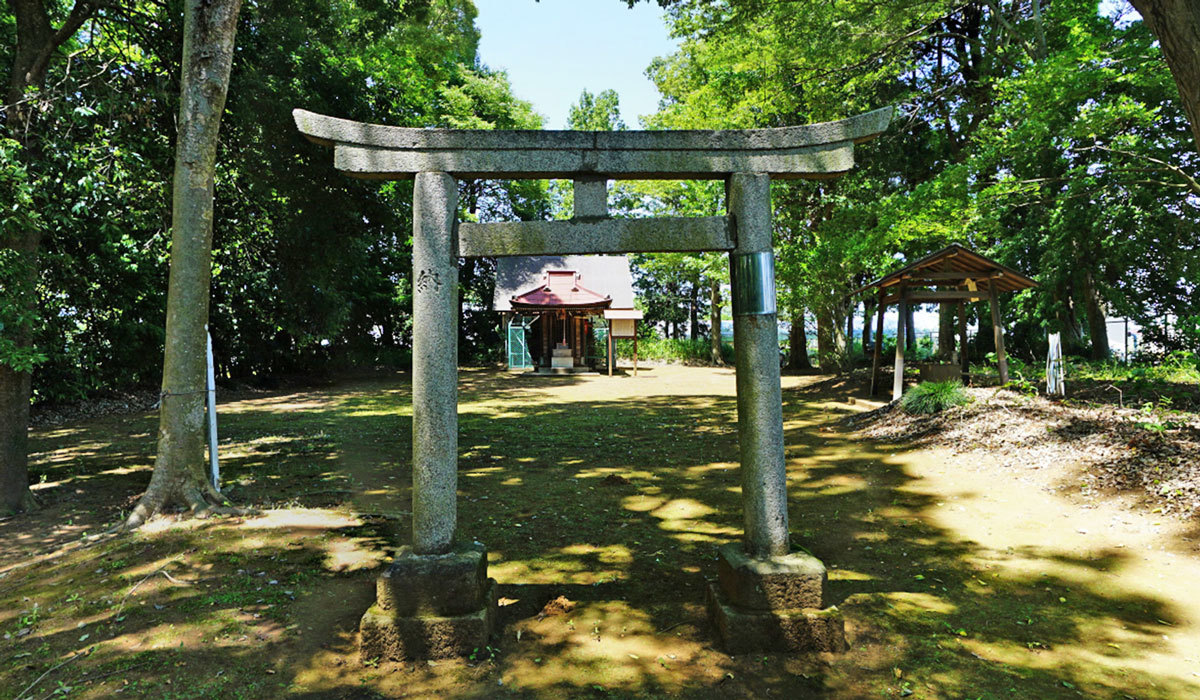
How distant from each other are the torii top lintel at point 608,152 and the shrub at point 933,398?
7.49 meters

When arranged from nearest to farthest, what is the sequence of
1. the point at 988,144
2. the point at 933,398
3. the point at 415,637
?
1. the point at 415,637
2. the point at 933,398
3. the point at 988,144

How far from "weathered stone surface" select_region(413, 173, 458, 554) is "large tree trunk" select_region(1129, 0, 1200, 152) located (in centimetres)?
539

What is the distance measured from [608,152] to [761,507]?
2499 mm

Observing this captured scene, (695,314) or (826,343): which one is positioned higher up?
(695,314)

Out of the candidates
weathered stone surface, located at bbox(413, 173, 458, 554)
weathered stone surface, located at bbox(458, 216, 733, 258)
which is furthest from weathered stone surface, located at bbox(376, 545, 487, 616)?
weathered stone surface, located at bbox(458, 216, 733, 258)

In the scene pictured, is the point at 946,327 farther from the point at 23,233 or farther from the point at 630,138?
the point at 23,233

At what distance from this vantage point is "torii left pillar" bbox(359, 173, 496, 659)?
140 inches

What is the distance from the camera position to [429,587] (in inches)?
142

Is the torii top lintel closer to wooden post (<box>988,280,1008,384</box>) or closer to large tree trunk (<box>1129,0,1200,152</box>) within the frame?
large tree trunk (<box>1129,0,1200,152</box>)

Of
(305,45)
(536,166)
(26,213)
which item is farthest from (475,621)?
(305,45)

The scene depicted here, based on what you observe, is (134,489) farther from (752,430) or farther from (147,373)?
(147,373)

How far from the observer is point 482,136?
150 inches

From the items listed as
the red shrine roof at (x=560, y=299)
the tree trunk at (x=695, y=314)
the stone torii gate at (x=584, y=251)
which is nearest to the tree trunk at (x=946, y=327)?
the red shrine roof at (x=560, y=299)

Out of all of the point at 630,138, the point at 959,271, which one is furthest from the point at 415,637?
the point at 959,271
